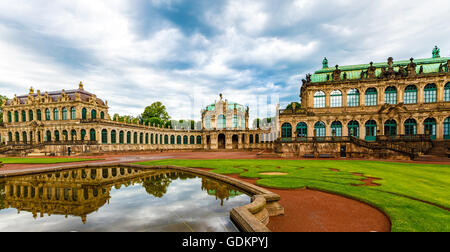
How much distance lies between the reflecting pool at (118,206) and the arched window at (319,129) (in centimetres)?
3397

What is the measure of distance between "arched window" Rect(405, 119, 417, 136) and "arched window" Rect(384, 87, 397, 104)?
14.0 feet

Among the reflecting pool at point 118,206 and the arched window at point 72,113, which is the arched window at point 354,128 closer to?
the reflecting pool at point 118,206

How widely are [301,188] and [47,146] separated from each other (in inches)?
2108

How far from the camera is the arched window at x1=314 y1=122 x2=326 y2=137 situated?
4016 centimetres

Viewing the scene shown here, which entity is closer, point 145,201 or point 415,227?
point 415,227

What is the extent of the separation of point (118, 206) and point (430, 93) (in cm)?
5120

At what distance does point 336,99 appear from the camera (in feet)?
136

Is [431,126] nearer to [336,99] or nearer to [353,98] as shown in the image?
[353,98]

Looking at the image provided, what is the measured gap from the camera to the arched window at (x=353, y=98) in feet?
132

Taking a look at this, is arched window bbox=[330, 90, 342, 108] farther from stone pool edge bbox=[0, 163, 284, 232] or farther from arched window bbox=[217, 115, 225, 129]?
stone pool edge bbox=[0, 163, 284, 232]

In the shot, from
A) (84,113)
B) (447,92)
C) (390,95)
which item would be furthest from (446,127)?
(84,113)
